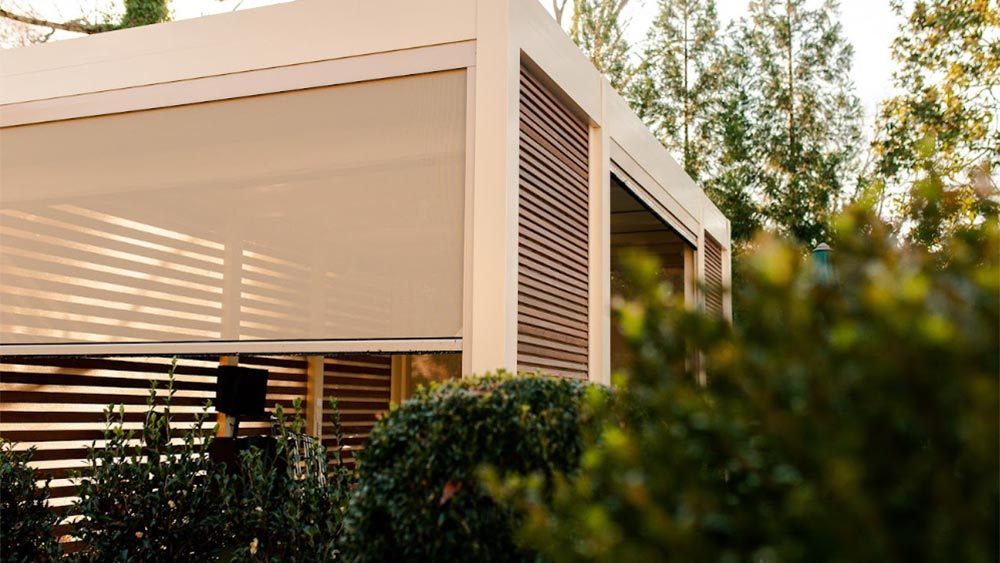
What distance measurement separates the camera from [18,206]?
20.6 ft

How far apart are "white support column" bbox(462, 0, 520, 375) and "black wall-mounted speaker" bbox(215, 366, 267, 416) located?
2.32m

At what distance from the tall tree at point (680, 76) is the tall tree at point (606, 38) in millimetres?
530

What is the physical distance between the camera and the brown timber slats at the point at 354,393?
917 cm

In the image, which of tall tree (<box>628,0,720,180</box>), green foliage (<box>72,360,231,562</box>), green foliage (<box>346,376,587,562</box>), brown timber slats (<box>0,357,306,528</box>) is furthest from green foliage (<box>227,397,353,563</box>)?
tall tree (<box>628,0,720,180</box>)

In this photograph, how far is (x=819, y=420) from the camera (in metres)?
1.53

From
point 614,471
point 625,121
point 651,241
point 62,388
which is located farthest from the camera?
point 651,241

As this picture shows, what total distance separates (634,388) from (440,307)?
303 centimetres

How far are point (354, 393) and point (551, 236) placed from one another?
4.52m

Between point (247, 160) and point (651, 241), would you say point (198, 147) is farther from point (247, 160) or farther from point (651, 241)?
point (651, 241)

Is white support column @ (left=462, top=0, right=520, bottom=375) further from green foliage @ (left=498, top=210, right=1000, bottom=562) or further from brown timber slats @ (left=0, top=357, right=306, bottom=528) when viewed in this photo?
green foliage @ (left=498, top=210, right=1000, bottom=562)

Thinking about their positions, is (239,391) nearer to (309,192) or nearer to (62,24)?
(309,192)

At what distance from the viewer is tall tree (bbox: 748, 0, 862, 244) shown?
17.5m

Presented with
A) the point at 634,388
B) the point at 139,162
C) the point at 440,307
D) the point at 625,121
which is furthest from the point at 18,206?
the point at 634,388

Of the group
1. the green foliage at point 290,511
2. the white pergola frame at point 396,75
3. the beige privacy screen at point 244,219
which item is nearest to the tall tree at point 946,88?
the white pergola frame at point 396,75
